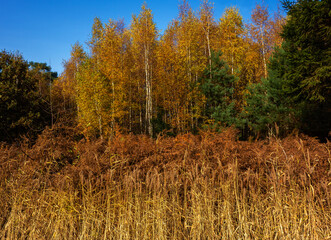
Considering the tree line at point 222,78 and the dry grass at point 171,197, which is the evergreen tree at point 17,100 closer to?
the tree line at point 222,78

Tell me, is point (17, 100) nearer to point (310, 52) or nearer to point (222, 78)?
point (222, 78)

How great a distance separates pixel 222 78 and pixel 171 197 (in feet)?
56.5

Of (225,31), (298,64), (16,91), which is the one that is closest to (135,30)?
(225,31)

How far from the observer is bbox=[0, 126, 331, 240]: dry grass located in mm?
3352

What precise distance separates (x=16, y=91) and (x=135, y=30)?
12288 mm

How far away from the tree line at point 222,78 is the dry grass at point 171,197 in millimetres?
6565

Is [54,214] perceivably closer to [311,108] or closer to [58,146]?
[58,146]

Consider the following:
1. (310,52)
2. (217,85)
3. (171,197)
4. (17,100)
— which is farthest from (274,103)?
(17,100)

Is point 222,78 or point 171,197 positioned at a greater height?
point 222,78

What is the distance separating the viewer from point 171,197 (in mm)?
3791

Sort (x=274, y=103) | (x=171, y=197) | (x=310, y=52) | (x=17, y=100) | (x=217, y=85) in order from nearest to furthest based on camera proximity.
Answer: (x=171, y=197), (x=310, y=52), (x=17, y=100), (x=274, y=103), (x=217, y=85)

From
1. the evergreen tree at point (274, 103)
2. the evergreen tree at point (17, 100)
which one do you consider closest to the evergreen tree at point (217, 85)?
the evergreen tree at point (274, 103)

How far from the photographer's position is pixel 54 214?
12.6ft

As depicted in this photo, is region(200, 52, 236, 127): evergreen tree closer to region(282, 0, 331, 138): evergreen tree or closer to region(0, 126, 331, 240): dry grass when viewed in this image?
region(282, 0, 331, 138): evergreen tree
